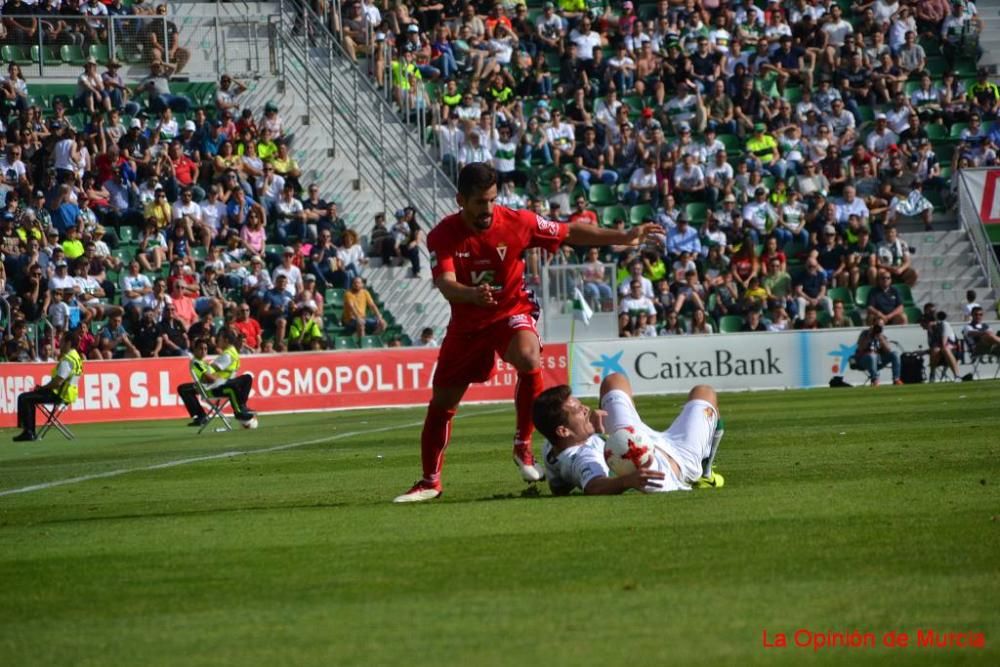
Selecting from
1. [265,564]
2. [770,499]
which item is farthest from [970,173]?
[265,564]

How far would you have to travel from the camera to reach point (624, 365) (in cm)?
3034

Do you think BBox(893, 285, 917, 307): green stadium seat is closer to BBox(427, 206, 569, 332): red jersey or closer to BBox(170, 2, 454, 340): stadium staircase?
BBox(170, 2, 454, 340): stadium staircase

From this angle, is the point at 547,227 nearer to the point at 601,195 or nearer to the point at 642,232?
the point at 642,232

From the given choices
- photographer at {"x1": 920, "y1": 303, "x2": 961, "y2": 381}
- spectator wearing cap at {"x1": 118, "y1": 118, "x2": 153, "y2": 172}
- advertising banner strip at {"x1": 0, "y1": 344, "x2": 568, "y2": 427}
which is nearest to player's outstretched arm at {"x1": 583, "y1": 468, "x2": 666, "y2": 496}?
advertising banner strip at {"x1": 0, "y1": 344, "x2": 568, "y2": 427}

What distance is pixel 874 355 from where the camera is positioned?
2995 centimetres

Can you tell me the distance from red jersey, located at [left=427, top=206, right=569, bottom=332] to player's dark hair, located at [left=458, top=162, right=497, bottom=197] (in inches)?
10.8

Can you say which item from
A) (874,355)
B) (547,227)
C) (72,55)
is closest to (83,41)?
(72,55)

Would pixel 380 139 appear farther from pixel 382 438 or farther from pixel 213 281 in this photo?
pixel 382 438

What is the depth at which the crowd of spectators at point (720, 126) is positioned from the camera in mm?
32750

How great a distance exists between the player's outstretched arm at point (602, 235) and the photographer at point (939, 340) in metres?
21.3

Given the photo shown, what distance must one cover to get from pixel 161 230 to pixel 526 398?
2150 cm

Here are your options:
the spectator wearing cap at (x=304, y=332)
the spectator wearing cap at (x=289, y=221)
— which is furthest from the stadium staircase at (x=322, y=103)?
the spectator wearing cap at (x=304, y=332)

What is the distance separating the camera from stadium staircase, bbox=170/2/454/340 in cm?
3456

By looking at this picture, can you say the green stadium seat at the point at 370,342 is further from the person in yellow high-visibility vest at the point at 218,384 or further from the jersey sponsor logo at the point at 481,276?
the jersey sponsor logo at the point at 481,276
